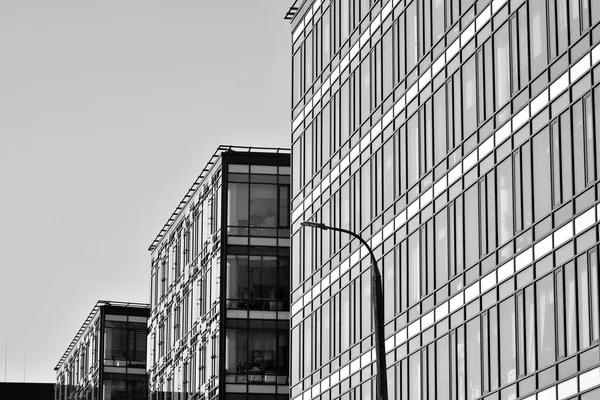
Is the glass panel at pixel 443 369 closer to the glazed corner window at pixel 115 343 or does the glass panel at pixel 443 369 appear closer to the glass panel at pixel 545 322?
the glass panel at pixel 545 322

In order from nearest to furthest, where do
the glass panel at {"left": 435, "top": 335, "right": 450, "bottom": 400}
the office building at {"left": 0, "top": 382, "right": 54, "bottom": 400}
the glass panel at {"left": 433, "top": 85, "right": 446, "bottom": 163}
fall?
the glass panel at {"left": 435, "top": 335, "right": 450, "bottom": 400} < the glass panel at {"left": 433, "top": 85, "right": 446, "bottom": 163} < the office building at {"left": 0, "top": 382, "right": 54, "bottom": 400}

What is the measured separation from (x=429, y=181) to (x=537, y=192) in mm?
8299

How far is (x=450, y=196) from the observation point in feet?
134

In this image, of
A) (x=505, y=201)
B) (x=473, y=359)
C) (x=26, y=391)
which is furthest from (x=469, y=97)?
(x=26, y=391)

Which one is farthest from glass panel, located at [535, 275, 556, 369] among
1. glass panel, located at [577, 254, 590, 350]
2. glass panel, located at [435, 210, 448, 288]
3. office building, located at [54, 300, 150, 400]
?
office building, located at [54, 300, 150, 400]

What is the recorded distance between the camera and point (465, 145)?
40.0 meters

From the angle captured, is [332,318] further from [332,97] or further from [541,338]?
[541,338]

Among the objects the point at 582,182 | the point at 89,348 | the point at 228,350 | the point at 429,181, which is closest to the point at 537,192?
the point at 582,182

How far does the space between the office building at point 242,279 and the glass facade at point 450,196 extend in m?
9.90

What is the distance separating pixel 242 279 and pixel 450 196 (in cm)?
2866

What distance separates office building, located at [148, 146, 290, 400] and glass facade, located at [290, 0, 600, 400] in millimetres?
9897

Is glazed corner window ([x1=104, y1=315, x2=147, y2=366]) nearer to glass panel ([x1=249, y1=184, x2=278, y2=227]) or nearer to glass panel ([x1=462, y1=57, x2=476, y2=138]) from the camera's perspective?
glass panel ([x1=249, y1=184, x2=278, y2=227])

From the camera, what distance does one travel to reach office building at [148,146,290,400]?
67.5 m

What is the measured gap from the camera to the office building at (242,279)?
67500mm
